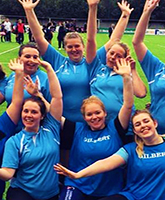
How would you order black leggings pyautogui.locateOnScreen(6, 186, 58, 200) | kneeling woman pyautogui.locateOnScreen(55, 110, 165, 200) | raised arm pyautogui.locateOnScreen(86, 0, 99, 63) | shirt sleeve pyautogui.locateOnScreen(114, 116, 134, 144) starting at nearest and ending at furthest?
kneeling woman pyautogui.locateOnScreen(55, 110, 165, 200), black leggings pyautogui.locateOnScreen(6, 186, 58, 200), shirt sleeve pyautogui.locateOnScreen(114, 116, 134, 144), raised arm pyautogui.locateOnScreen(86, 0, 99, 63)

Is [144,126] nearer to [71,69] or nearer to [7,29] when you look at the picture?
[71,69]

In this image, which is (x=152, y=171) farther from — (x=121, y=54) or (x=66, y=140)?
(x=121, y=54)

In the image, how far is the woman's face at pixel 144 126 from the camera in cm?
322

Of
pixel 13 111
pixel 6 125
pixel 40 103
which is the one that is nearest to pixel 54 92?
pixel 40 103

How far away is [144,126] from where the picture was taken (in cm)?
325

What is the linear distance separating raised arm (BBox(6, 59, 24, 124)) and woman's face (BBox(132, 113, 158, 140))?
Answer: 123 centimetres

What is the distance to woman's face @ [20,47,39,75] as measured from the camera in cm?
375

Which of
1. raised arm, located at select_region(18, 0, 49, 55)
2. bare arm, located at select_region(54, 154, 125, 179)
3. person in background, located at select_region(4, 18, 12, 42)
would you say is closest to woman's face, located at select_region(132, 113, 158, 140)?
bare arm, located at select_region(54, 154, 125, 179)

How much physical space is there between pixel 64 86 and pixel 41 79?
0.94 feet

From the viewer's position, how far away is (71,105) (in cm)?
397

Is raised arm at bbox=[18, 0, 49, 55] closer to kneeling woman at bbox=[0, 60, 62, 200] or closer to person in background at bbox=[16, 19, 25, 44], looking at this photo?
kneeling woman at bbox=[0, 60, 62, 200]

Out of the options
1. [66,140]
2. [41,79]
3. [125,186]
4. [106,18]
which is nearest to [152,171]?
[125,186]

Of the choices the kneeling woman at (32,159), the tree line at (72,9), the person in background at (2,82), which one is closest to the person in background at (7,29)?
the person in background at (2,82)

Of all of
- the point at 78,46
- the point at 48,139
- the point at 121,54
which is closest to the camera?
the point at 48,139
